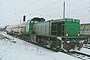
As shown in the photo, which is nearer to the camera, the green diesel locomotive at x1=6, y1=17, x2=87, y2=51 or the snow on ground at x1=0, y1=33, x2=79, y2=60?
the snow on ground at x1=0, y1=33, x2=79, y2=60

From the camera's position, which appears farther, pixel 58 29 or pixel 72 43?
pixel 58 29

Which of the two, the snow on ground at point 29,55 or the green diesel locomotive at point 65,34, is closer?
the snow on ground at point 29,55

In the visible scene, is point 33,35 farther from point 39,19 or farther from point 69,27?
point 69,27

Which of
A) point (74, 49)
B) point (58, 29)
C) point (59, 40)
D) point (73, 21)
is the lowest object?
point (74, 49)

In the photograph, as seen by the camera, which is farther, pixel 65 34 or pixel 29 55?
pixel 65 34

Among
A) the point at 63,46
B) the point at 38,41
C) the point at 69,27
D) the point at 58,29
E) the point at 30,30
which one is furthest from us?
the point at 30,30

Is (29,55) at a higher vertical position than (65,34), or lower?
lower

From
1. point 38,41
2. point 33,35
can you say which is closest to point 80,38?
point 38,41

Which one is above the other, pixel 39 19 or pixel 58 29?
pixel 39 19

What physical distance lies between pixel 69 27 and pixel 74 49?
1.88 metres

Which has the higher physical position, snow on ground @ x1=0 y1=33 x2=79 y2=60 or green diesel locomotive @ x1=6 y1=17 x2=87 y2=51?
green diesel locomotive @ x1=6 y1=17 x2=87 y2=51

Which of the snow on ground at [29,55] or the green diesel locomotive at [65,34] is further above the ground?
the green diesel locomotive at [65,34]

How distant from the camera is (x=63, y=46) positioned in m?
9.14

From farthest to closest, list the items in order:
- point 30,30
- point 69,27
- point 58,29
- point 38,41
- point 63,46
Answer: point 30,30 < point 38,41 < point 58,29 < point 69,27 < point 63,46
